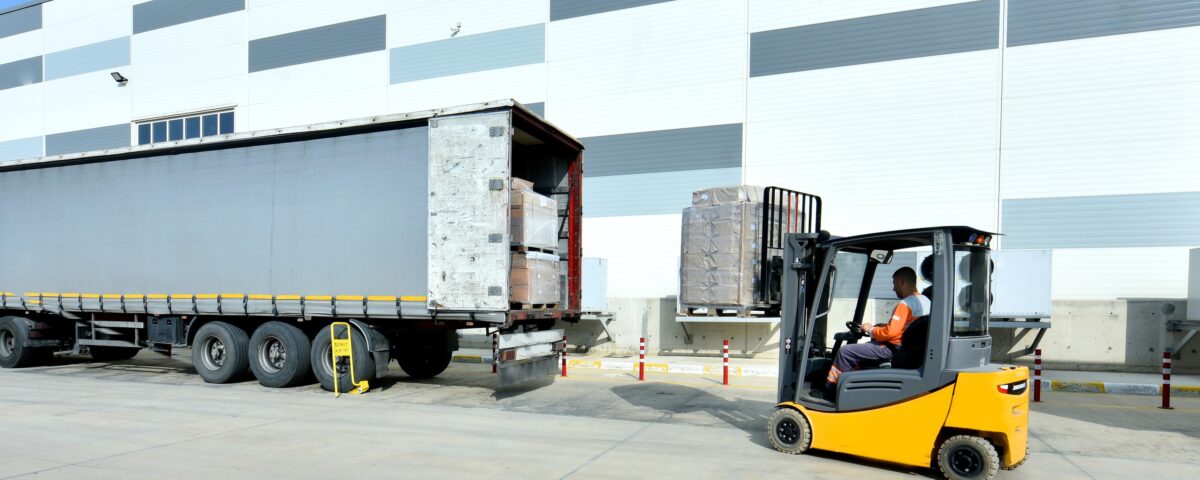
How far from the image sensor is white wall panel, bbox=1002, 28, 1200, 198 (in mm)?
12383

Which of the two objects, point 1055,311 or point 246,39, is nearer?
point 1055,311

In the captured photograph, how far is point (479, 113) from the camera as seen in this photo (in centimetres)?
879

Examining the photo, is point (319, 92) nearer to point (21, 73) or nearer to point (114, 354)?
point (114, 354)

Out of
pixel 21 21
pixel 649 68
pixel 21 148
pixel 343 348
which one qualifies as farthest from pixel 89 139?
pixel 649 68

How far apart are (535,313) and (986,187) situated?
382 inches

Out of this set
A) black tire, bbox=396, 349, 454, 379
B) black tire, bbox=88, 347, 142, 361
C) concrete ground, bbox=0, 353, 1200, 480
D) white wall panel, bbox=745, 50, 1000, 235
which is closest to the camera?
concrete ground, bbox=0, 353, 1200, 480

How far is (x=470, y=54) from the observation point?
17703mm

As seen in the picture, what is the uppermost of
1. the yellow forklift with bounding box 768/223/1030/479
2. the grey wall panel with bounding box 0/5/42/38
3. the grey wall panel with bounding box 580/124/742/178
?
the grey wall panel with bounding box 0/5/42/38

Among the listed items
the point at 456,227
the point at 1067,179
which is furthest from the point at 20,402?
the point at 1067,179

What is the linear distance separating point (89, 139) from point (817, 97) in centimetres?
2365

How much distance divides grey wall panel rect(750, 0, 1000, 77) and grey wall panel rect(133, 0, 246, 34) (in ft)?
53.1

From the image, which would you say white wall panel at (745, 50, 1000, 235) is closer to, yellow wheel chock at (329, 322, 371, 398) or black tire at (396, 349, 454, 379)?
black tire at (396, 349, 454, 379)

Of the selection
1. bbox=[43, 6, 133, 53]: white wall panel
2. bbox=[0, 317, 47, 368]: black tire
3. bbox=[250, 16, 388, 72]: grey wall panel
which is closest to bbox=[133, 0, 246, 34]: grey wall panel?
bbox=[43, 6, 133, 53]: white wall panel

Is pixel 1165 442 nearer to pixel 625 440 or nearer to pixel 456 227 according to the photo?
pixel 625 440
